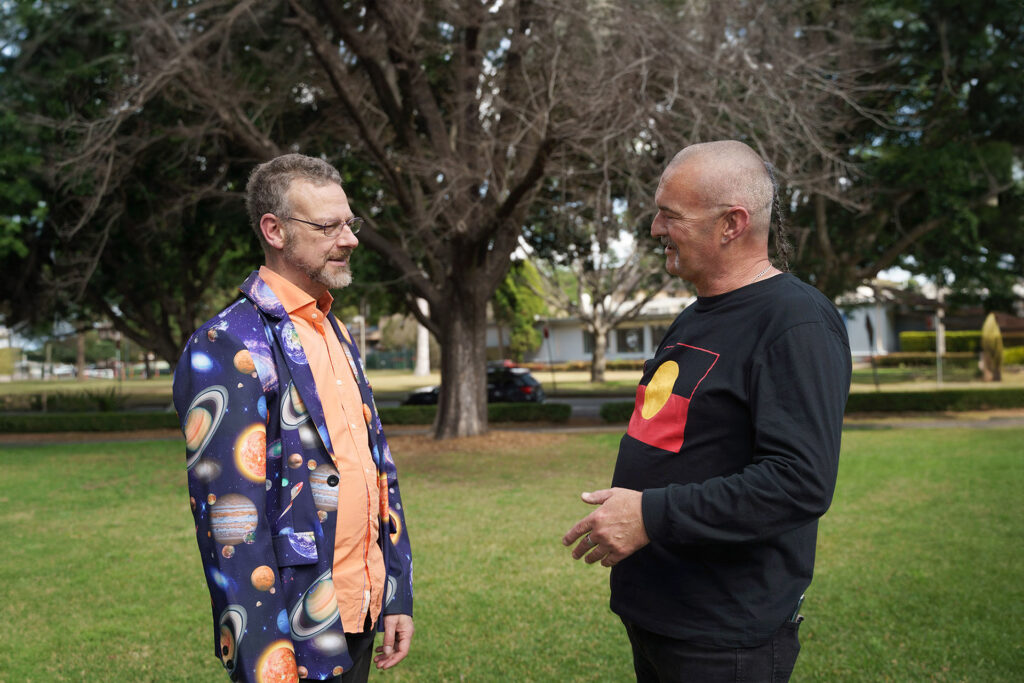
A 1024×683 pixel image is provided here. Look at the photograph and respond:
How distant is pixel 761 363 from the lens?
1960mm

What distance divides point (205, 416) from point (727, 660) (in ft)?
4.76

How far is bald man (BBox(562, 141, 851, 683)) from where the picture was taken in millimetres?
1903

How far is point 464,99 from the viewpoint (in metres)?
14.5

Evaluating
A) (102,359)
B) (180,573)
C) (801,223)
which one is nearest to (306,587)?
(180,573)

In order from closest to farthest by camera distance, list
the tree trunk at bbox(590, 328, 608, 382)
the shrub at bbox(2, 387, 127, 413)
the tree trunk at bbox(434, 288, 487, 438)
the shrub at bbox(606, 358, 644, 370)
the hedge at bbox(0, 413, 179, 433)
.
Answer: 1. the tree trunk at bbox(434, 288, 487, 438)
2. the hedge at bbox(0, 413, 179, 433)
3. the shrub at bbox(2, 387, 127, 413)
4. the tree trunk at bbox(590, 328, 608, 382)
5. the shrub at bbox(606, 358, 644, 370)

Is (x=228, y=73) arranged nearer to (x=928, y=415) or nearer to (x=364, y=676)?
(x=364, y=676)

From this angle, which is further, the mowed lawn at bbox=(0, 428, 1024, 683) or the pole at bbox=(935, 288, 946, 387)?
the pole at bbox=(935, 288, 946, 387)

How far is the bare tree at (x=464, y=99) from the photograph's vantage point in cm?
1133

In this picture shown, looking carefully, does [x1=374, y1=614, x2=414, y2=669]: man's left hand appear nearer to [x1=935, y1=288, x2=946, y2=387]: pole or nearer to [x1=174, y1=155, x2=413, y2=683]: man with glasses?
[x1=174, y1=155, x2=413, y2=683]: man with glasses

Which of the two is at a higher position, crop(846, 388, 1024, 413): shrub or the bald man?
the bald man

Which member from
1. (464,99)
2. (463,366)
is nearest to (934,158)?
(464,99)

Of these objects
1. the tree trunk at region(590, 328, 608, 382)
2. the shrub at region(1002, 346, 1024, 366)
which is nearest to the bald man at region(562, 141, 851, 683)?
the tree trunk at region(590, 328, 608, 382)

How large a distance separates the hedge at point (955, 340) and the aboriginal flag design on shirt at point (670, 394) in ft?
170

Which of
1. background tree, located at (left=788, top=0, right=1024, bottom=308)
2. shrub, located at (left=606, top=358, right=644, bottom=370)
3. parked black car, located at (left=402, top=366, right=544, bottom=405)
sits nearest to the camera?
background tree, located at (left=788, top=0, right=1024, bottom=308)
